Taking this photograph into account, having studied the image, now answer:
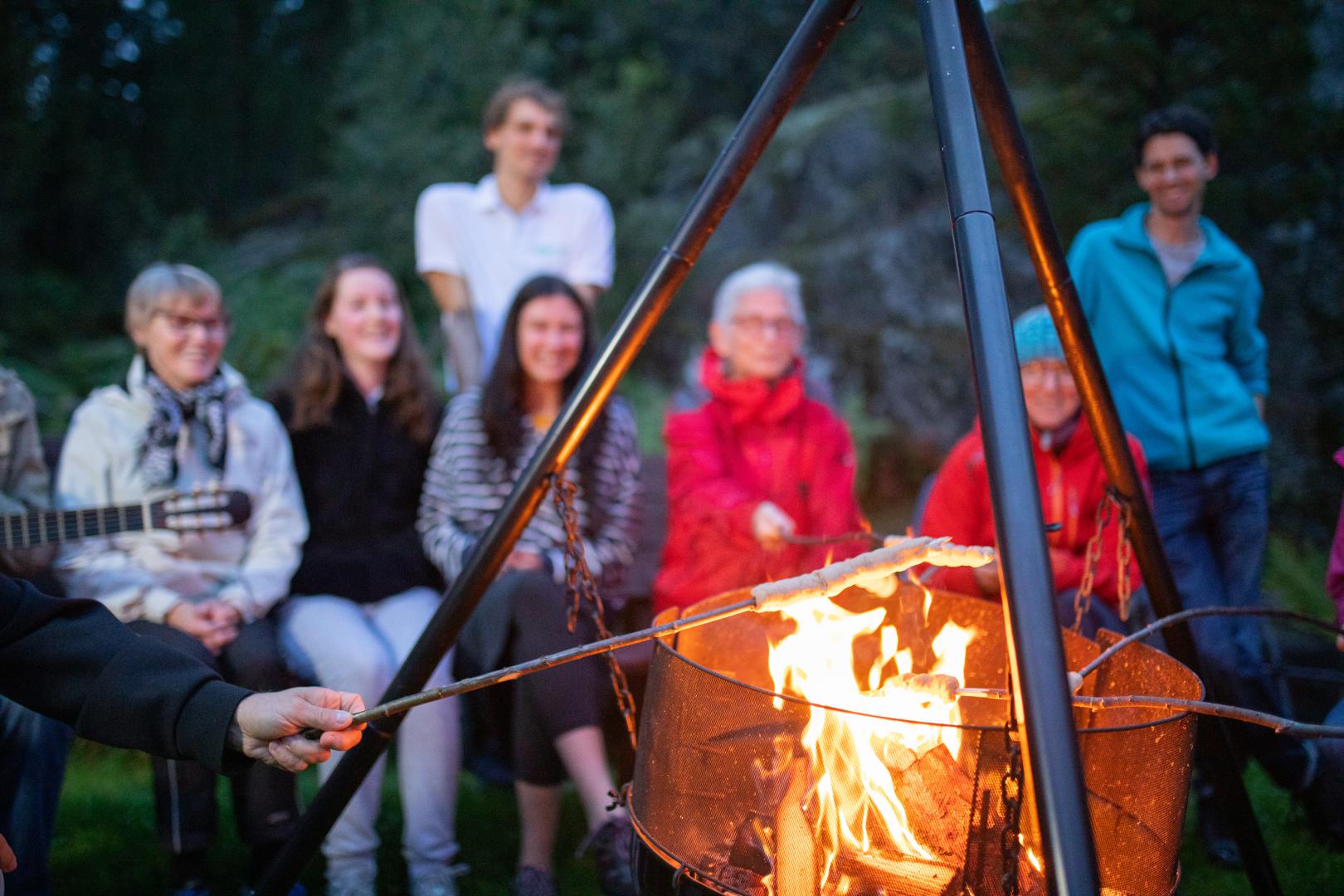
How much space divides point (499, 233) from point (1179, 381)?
8.06 feet

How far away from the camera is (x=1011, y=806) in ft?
4.57

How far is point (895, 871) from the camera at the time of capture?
1.53 metres

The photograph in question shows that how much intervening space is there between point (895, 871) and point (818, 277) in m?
6.57

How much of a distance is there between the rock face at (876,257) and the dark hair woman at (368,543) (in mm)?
3891

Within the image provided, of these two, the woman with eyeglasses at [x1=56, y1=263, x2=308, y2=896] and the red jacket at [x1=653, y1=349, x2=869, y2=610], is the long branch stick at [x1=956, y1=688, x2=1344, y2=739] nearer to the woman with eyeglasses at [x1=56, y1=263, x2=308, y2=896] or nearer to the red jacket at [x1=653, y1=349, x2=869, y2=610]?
the red jacket at [x1=653, y1=349, x2=869, y2=610]

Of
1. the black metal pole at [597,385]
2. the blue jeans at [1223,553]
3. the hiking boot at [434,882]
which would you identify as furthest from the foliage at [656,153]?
the hiking boot at [434,882]

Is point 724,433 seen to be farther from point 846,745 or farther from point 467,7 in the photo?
point 467,7

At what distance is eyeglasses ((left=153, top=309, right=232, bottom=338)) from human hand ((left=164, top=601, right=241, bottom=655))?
81 centimetres

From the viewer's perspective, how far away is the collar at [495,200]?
4.00 m

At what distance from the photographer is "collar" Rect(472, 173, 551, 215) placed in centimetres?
400

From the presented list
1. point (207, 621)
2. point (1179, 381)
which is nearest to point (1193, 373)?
point (1179, 381)

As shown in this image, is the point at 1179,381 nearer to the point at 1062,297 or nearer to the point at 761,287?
the point at 761,287

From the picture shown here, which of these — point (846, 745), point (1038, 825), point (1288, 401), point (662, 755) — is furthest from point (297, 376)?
point (1288, 401)

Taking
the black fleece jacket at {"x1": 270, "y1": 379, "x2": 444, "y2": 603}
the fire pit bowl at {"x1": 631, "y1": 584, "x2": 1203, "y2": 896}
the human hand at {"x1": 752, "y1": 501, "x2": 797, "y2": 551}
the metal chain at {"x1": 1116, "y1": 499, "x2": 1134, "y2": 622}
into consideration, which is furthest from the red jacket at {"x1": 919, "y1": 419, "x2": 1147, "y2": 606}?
the black fleece jacket at {"x1": 270, "y1": 379, "x2": 444, "y2": 603}
